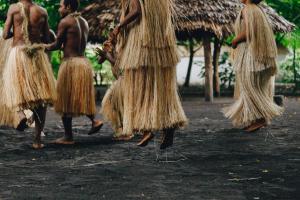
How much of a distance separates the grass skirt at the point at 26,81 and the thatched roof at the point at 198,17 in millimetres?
7629

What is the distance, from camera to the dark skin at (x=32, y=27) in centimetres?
626

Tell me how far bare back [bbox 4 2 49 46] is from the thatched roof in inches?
292

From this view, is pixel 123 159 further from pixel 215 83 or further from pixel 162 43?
pixel 215 83

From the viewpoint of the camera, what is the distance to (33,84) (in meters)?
6.20

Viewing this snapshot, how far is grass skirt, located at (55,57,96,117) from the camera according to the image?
21.6 ft

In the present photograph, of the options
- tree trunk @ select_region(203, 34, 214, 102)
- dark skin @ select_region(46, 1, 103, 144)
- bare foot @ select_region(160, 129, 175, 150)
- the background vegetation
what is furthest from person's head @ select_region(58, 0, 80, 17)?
tree trunk @ select_region(203, 34, 214, 102)

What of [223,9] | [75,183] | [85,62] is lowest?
[75,183]

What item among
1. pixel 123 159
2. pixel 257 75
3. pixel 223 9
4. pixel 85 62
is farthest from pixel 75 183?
pixel 223 9

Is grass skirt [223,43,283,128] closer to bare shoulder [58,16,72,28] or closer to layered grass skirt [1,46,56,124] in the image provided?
bare shoulder [58,16,72,28]

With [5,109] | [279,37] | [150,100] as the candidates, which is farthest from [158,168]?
[279,37]

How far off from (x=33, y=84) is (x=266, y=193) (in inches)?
114

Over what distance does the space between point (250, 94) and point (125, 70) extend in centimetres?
241

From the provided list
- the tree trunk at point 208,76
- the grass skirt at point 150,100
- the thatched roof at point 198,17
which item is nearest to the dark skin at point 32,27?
the grass skirt at point 150,100

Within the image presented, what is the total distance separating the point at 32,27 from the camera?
20.8ft
